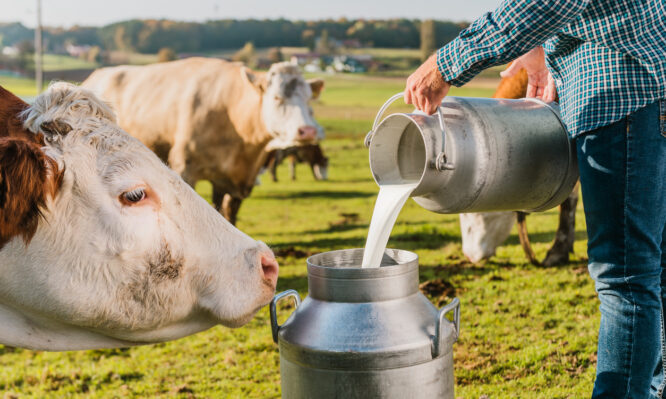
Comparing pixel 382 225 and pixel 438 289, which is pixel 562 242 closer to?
pixel 438 289

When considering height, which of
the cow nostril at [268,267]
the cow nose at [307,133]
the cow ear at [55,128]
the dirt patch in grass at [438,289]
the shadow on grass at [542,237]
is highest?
the cow ear at [55,128]

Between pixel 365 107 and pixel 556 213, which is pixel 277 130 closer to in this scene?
pixel 556 213

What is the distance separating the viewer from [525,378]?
11.9 feet

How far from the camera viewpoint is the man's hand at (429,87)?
246 centimetres

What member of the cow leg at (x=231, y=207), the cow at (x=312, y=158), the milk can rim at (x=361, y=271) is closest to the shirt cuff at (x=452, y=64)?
the milk can rim at (x=361, y=271)

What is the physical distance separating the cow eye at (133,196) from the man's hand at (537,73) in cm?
175

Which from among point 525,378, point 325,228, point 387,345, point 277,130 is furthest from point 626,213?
point 325,228

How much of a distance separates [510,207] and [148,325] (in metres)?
1.48

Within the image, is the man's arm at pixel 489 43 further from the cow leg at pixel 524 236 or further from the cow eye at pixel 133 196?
the cow leg at pixel 524 236

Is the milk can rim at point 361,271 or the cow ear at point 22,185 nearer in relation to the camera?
the cow ear at point 22,185

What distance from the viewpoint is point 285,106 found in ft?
25.7

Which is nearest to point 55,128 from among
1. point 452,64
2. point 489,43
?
point 452,64

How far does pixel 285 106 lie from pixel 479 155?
→ 5504 mm

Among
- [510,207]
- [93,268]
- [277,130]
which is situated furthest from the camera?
[277,130]
